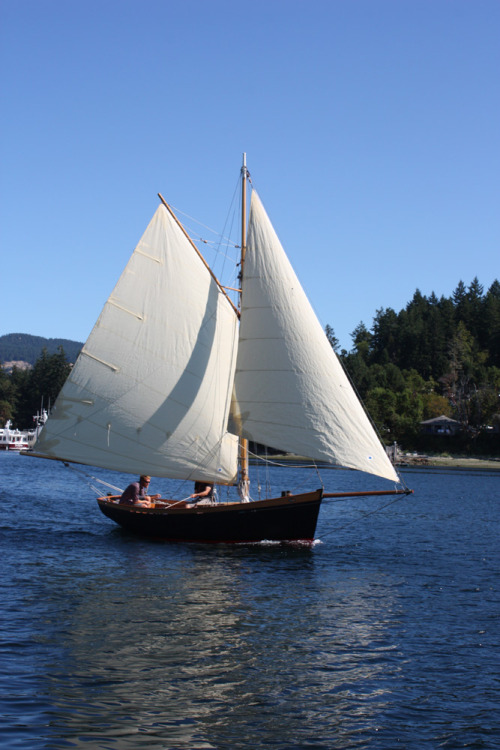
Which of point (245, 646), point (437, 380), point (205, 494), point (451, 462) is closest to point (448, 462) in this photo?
point (451, 462)

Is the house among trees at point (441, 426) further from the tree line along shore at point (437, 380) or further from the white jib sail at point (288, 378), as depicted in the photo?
the white jib sail at point (288, 378)

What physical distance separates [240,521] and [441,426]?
118 meters

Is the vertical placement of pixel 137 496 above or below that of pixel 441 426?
below

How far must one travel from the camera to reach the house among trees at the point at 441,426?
141250 mm

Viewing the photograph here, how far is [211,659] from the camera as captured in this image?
16.9m

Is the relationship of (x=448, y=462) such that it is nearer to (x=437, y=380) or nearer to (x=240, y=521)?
(x=437, y=380)

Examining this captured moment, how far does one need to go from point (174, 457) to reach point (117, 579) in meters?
9.76

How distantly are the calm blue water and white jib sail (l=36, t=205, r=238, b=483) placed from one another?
411cm

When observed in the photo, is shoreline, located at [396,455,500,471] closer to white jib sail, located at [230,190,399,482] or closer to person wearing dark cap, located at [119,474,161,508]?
person wearing dark cap, located at [119,474,161,508]

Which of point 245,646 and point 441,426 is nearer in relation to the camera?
point 245,646

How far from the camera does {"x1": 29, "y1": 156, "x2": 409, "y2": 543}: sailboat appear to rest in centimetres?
3216

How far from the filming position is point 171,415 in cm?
3403

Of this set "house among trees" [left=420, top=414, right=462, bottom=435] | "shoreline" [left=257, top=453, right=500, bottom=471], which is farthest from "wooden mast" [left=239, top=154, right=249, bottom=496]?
"house among trees" [left=420, top=414, right=462, bottom=435]

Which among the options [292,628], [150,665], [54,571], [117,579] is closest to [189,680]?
[150,665]
